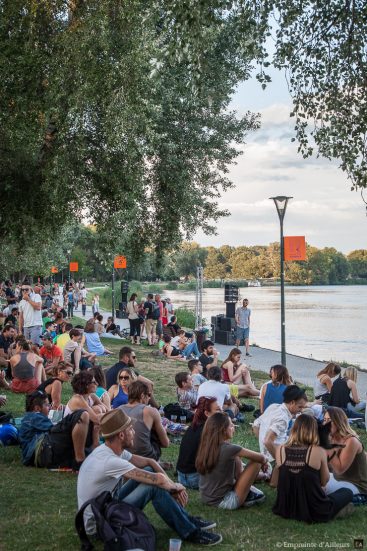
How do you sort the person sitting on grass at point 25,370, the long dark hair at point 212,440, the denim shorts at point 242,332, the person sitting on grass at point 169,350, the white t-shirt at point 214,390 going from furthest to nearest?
the denim shorts at point 242,332, the person sitting on grass at point 169,350, the person sitting on grass at point 25,370, the white t-shirt at point 214,390, the long dark hair at point 212,440

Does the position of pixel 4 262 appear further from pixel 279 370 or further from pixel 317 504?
pixel 317 504

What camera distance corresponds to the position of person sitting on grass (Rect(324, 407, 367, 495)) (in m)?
6.21

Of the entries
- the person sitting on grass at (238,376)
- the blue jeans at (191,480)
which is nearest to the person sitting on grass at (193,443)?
the blue jeans at (191,480)

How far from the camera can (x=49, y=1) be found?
1181 centimetres

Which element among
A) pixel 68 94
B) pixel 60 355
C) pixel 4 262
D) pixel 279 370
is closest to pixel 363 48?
pixel 279 370

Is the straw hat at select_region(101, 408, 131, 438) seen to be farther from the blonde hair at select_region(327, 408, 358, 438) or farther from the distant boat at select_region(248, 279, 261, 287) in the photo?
the distant boat at select_region(248, 279, 261, 287)

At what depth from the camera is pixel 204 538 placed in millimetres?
5207

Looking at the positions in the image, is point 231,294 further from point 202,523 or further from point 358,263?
point 358,263

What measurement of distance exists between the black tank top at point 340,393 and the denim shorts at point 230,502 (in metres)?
4.47

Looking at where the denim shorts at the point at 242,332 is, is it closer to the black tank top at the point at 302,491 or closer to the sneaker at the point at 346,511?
the sneaker at the point at 346,511

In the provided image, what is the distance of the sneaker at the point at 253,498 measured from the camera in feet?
20.2

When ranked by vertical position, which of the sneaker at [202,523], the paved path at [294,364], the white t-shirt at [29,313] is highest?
the white t-shirt at [29,313]

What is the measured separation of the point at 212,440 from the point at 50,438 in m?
2.06

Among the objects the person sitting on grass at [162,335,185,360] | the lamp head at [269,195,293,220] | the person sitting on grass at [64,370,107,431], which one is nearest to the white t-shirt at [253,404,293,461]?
the person sitting on grass at [64,370,107,431]
